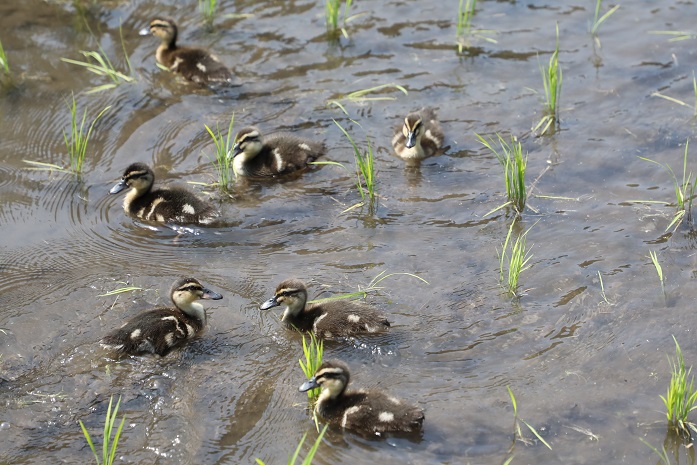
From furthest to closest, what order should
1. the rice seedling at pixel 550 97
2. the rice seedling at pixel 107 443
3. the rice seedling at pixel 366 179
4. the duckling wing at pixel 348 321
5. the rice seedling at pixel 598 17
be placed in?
the rice seedling at pixel 598 17 < the rice seedling at pixel 550 97 < the rice seedling at pixel 366 179 < the duckling wing at pixel 348 321 < the rice seedling at pixel 107 443

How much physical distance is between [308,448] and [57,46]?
506 centimetres

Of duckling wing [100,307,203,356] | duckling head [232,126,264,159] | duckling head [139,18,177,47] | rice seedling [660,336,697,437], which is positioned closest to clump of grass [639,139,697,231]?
rice seedling [660,336,697,437]

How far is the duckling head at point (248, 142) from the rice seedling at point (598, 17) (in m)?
3.09

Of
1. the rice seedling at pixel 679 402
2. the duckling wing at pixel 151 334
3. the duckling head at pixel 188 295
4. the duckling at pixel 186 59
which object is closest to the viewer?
the rice seedling at pixel 679 402

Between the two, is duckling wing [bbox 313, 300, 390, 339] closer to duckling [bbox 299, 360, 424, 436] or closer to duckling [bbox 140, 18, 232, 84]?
duckling [bbox 299, 360, 424, 436]

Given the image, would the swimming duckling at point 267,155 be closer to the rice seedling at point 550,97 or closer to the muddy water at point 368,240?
the muddy water at point 368,240

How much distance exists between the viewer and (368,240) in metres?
6.20

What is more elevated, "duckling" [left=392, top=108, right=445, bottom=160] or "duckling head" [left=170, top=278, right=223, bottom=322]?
"duckling" [left=392, top=108, right=445, bottom=160]

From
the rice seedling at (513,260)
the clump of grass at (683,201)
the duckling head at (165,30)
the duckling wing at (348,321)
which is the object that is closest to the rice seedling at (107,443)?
the duckling wing at (348,321)

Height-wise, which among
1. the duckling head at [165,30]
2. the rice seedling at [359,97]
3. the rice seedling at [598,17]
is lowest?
the rice seedling at [359,97]

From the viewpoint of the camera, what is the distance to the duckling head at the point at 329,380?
4.77 meters

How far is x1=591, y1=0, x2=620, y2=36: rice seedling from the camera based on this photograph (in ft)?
26.4

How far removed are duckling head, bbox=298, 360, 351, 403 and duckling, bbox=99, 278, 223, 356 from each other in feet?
3.04

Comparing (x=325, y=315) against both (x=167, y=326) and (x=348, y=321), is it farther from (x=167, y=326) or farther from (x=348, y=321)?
(x=167, y=326)
